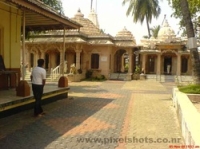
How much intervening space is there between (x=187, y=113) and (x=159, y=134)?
3.05ft

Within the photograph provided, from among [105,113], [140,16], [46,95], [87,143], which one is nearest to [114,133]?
[87,143]

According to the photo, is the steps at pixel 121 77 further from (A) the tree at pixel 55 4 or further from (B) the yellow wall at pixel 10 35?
(B) the yellow wall at pixel 10 35

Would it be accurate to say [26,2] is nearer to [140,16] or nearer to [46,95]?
[46,95]

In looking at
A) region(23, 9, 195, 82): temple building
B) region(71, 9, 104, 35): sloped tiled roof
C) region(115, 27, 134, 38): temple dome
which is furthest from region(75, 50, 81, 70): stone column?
region(115, 27, 134, 38): temple dome

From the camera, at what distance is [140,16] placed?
116 feet

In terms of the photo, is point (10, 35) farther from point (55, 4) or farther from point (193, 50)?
point (55, 4)

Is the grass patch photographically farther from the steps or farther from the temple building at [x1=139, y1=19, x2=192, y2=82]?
the steps

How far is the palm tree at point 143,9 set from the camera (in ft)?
114

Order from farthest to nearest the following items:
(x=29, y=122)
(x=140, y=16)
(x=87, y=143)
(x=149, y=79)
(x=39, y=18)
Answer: (x=140, y=16), (x=149, y=79), (x=39, y=18), (x=29, y=122), (x=87, y=143)

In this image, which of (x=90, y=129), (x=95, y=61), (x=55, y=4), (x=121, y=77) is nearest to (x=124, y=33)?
(x=95, y=61)

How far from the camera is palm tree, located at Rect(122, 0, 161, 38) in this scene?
34603 millimetres

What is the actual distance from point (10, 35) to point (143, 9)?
26.8m

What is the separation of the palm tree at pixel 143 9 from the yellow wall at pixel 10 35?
26245mm

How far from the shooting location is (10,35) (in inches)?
404
